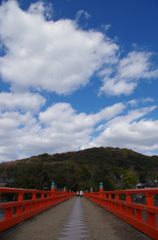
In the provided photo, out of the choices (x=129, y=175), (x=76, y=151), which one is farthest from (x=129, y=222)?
(x=76, y=151)

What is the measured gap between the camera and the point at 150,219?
4141 millimetres

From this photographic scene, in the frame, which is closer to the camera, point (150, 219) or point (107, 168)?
point (150, 219)

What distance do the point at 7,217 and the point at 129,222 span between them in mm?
3437

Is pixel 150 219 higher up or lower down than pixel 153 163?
lower down

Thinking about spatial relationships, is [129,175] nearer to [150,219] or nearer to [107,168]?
[107,168]

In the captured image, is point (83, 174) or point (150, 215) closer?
point (150, 215)

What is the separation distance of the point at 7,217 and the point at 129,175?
69.6 metres

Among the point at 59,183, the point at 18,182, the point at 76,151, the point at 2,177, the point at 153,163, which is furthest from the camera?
the point at 76,151

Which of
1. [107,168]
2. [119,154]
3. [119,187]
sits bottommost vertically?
[119,187]

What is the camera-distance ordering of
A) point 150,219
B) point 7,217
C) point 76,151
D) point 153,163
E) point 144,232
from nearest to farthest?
point 150,219
point 144,232
point 7,217
point 153,163
point 76,151

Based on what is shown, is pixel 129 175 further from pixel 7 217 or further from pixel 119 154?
pixel 119 154

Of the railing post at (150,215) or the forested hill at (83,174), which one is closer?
the railing post at (150,215)

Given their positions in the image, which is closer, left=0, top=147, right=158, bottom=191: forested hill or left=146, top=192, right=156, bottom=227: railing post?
left=146, top=192, right=156, bottom=227: railing post

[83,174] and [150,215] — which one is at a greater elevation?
[83,174]
